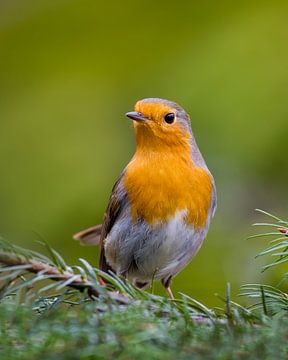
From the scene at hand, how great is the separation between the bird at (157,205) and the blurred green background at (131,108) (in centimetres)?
74

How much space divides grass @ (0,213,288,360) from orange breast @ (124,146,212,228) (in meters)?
1.99

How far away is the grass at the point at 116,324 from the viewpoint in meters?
1.58

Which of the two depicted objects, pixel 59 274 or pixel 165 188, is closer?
pixel 59 274

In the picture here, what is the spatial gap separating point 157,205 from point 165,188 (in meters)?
0.09

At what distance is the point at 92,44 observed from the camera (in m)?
8.21

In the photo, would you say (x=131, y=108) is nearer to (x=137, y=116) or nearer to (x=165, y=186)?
(x=137, y=116)

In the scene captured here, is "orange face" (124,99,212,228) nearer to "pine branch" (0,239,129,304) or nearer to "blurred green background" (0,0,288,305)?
"blurred green background" (0,0,288,305)

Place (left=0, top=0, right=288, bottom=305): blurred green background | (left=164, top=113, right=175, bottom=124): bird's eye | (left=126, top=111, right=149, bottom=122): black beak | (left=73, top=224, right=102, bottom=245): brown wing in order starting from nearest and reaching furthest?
(left=126, top=111, right=149, bottom=122): black beak, (left=164, top=113, right=175, bottom=124): bird's eye, (left=73, top=224, right=102, bottom=245): brown wing, (left=0, top=0, right=288, bottom=305): blurred green background

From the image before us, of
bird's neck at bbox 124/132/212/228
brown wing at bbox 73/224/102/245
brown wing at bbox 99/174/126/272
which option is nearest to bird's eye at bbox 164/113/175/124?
bird's neck at bbox 124/132/212/228

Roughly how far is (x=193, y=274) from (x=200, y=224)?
1110 mm

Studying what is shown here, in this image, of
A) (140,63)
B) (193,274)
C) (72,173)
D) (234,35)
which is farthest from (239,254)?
A: (140,63)

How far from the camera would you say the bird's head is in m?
4.18

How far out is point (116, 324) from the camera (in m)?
1.64

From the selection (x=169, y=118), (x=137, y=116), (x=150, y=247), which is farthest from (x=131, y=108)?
(x=150, y=247)
